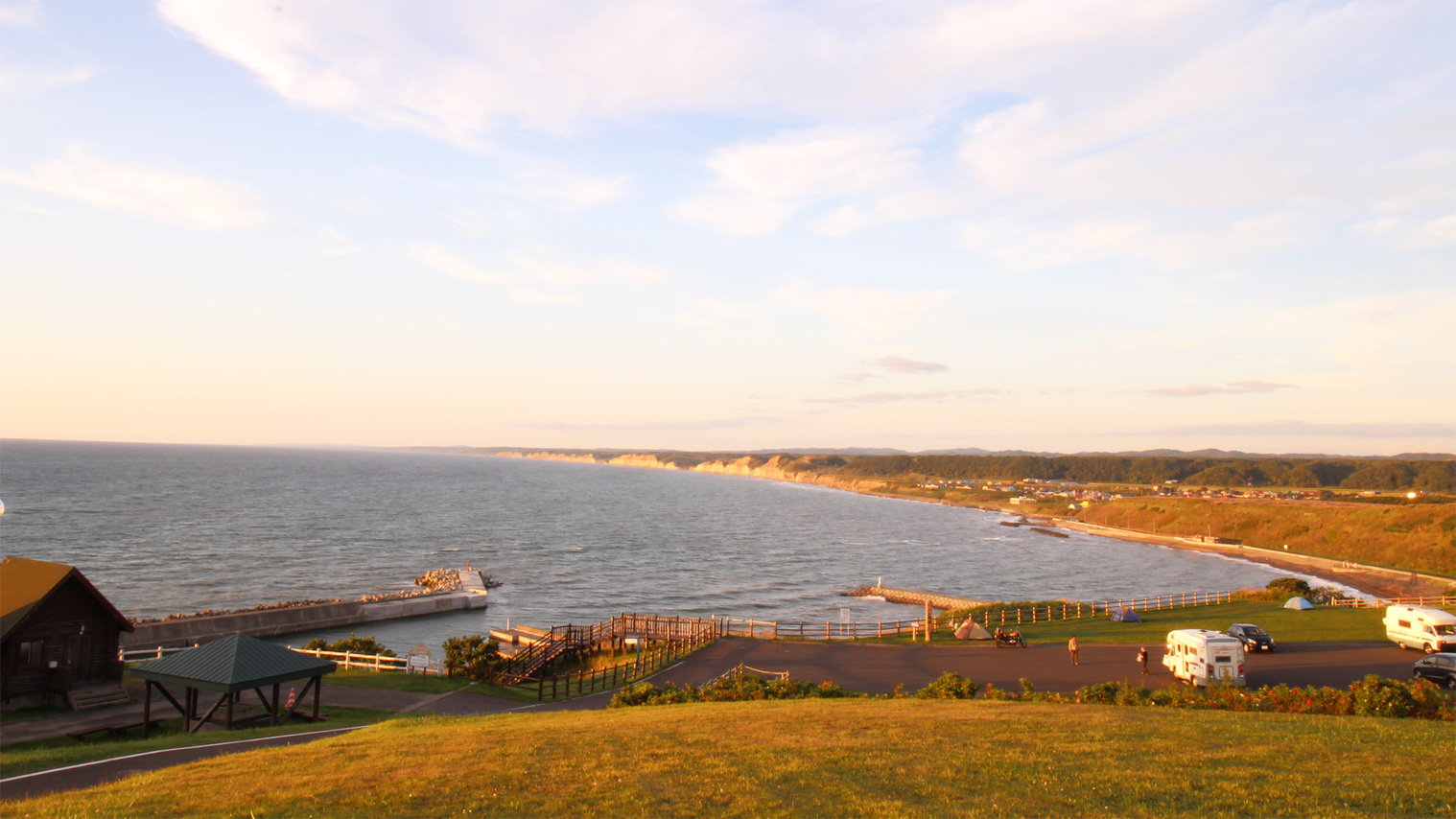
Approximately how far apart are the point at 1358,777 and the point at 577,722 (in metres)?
14.2

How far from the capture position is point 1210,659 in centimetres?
2438

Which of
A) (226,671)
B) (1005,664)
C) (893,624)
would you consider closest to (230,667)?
(226,671)

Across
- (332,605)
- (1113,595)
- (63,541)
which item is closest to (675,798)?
(332,605)

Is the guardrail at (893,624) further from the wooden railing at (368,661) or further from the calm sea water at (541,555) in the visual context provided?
the wooden railing at (368,661)

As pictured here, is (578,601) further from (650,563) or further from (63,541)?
(63,541)

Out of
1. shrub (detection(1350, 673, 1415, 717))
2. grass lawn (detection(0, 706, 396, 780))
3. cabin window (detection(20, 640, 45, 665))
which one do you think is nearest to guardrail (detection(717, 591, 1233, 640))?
grass lawn (detection(0, 706, 396, 780))

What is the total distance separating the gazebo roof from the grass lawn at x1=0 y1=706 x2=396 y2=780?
123cm

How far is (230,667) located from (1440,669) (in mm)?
36330

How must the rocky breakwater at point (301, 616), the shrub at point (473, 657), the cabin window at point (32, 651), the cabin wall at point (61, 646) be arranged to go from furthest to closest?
the rocky breakwater at point (301, 616) → the shrub at point (473, 657) → the cabin window at point (32, 651) → the cabin wall at point (61, 646)

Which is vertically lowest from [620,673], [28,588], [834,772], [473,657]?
[620,673]

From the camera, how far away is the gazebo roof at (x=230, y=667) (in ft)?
64.2

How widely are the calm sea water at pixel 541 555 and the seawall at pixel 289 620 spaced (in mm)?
1390

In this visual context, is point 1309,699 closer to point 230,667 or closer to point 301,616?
point 230,667

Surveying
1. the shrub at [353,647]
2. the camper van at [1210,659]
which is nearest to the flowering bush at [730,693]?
the camper van at [1210,659]
